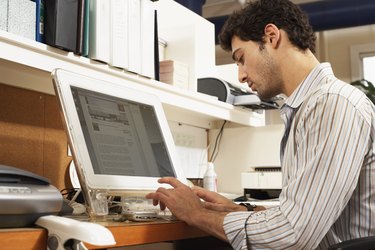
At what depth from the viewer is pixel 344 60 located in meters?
4.32

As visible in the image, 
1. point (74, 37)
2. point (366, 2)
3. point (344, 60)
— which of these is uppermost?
point (366, 2)

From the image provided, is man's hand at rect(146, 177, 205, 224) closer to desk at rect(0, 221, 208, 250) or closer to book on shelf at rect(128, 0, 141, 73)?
desk at rect(0, 221, 208, 250)

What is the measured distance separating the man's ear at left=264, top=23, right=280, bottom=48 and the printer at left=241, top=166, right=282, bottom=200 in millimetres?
923

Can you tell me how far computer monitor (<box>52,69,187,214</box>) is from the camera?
43.9 inches

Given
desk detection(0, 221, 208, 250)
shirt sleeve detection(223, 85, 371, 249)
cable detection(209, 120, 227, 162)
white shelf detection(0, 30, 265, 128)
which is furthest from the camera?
cable detection(209, 120, 227, 162)

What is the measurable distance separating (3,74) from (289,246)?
99cm

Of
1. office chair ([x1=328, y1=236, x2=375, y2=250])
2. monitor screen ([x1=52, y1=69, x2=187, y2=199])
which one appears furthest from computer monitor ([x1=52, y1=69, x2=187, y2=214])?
office chair ([x1=328, y1=236, x2=375, y2=250])

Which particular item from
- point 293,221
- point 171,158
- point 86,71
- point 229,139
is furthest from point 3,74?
point 229,139

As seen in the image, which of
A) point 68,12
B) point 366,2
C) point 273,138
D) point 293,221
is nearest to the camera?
point 293,221

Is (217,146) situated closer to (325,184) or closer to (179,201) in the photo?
(179,201)

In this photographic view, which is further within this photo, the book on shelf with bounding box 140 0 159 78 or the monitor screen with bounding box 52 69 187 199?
the book on shelf with bounding box 140 0 159 78

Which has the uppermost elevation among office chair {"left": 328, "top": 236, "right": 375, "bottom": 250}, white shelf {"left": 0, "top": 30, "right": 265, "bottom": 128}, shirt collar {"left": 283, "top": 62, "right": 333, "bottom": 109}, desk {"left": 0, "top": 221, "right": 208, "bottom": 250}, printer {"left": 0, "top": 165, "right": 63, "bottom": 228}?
white shelf {"left": 0, "top": 30, "right": 265, "bottom": 128}

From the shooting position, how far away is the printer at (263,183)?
86.0 inches

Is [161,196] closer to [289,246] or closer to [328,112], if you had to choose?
[289,246]
